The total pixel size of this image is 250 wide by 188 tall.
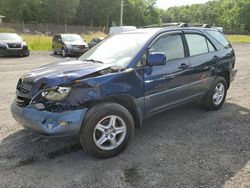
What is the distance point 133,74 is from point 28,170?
6.22 feet

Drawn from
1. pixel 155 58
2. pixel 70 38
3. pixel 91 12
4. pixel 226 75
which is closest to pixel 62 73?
pixel 155 58

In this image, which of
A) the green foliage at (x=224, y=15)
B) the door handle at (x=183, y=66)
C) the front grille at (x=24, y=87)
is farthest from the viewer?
the green foliage at (x=224, y=15)

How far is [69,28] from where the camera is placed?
59.5 metres

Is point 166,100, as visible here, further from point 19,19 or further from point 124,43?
point 19,19

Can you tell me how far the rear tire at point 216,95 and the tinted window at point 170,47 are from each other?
1.22 metres

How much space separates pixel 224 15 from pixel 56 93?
399 feet

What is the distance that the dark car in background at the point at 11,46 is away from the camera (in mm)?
18453

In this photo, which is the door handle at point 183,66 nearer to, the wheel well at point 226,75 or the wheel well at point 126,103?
the wheel well at point 126,103

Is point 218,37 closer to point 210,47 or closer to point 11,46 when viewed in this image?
point 210,47

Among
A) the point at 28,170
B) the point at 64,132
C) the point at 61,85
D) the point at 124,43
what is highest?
the point at 124,43

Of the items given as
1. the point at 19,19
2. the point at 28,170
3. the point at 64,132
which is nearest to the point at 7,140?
the point at 28,170

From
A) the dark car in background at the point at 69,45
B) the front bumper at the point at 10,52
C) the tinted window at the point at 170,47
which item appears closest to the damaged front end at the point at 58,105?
the tinted window at the point at 170,47

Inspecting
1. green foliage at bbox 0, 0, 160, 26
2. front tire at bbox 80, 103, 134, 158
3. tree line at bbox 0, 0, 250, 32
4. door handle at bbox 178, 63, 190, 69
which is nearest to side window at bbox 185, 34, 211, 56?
door handle at bbox 178, 63, 190, 69

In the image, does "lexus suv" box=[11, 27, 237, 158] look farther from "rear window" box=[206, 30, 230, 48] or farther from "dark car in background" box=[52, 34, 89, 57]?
"dark car in background" box=[52, 34, 89, 57]
